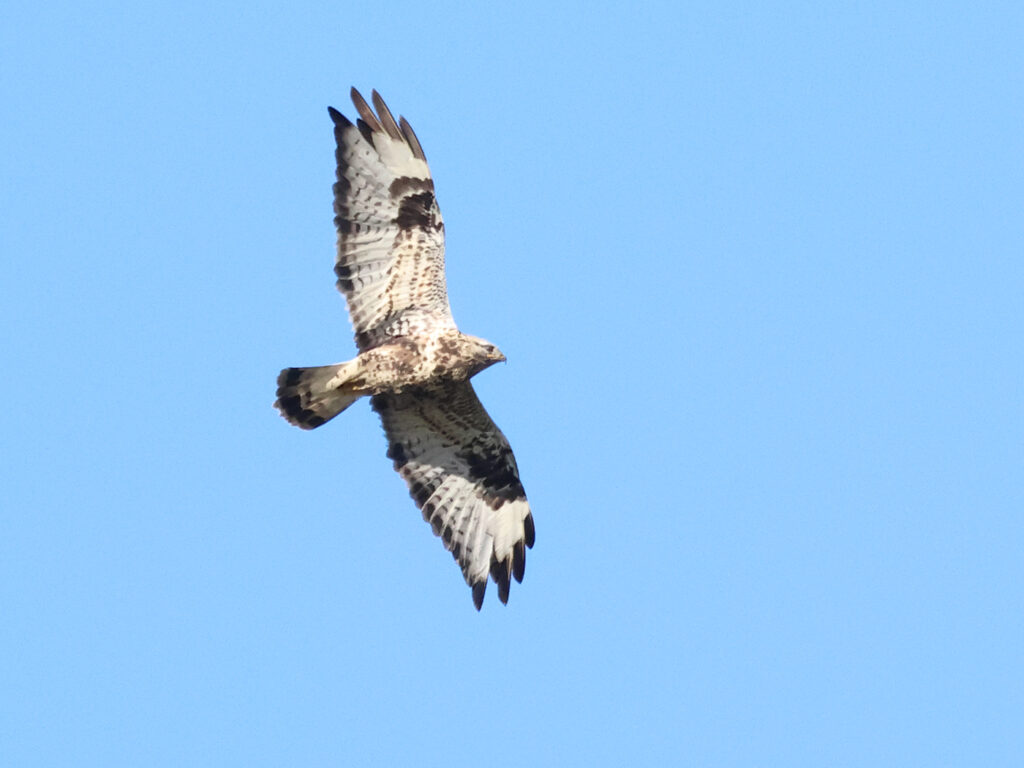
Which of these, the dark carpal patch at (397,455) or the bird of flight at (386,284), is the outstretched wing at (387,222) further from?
the dark carpal patch at (397,455)

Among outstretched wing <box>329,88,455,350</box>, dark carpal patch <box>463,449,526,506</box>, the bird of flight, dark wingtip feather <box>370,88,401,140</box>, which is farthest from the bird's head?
dark wingtip feather <box>370,88,401,140</box>

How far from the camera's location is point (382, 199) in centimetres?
1291

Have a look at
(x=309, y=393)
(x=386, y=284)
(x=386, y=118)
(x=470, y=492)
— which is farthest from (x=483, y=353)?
(x=386, y=118)

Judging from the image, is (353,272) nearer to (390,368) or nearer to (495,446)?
(390,368)

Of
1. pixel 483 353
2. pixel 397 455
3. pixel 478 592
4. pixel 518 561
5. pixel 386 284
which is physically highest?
pixel 386 284

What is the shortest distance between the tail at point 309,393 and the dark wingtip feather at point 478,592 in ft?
5.91

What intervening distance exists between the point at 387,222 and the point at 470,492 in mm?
2270

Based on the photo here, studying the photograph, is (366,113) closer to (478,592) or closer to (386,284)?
(386,284)

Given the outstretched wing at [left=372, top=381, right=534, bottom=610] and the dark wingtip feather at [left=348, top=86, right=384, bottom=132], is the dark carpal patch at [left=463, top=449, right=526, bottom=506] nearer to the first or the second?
the outstretched wing at [left=372, top=381, right=534, bottom=610]

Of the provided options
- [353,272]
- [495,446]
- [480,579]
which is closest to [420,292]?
[353,272]

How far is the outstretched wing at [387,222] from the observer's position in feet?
42.3

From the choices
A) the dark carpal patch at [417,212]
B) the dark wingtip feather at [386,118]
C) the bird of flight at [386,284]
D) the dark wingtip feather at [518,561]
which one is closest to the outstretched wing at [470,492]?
the dark wingtip feather at [518,561]

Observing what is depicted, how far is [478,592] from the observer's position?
1357 cm

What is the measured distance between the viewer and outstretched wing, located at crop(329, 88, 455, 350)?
42.3ft
